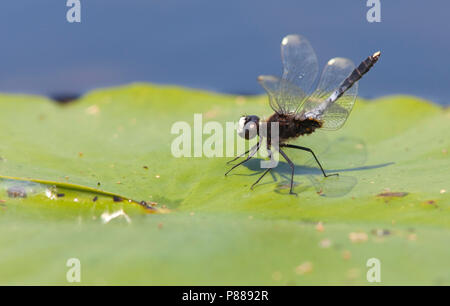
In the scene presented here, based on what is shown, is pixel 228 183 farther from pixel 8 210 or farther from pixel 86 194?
pixel 8 210

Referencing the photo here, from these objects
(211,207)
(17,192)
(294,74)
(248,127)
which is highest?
(294,74)

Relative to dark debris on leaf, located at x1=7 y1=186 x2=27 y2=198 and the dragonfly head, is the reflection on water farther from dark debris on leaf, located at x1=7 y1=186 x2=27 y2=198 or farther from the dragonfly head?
dark debris on leaf, located at x1=7 y1=186 x2=27 y2=198

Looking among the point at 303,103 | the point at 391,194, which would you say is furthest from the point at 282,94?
the point at 391,194

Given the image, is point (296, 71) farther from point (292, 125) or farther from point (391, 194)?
point (391, 194)

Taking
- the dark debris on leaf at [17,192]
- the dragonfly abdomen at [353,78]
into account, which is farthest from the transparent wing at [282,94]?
the dark debris on leaf at [17,192]

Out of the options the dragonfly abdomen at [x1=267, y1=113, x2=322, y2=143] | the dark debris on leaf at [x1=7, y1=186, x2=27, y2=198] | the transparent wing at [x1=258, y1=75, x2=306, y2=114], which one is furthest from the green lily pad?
the transparent wing at [x1=258, y1=75, x2=306, y2=114]

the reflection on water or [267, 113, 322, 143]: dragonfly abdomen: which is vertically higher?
[267, 113, 322, 143]: dragonfly abdomen

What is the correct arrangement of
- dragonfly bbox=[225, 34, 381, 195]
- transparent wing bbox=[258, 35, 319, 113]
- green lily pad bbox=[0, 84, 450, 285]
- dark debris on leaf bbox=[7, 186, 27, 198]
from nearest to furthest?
green lily pad bbox=[0, 84, 450, 285]
dark debris on leaf bbox=[7, 186, 27, 198]
transparent wing bbox=[258, 35, 319, 113]
dragonfly bbox=[225, 34, 381, 195]
